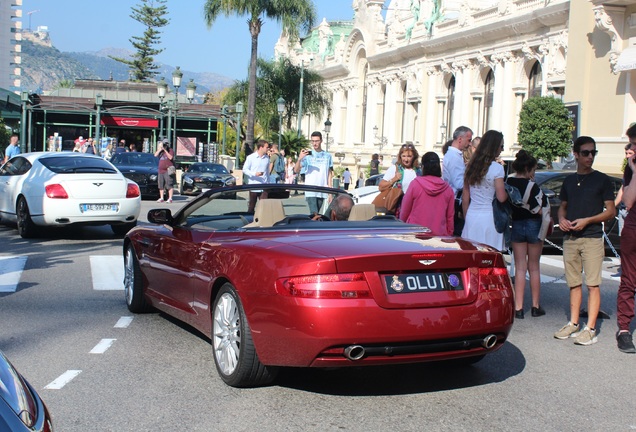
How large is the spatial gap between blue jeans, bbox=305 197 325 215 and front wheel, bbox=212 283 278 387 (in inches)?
52.8

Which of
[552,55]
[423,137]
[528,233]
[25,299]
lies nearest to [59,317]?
[25,299]

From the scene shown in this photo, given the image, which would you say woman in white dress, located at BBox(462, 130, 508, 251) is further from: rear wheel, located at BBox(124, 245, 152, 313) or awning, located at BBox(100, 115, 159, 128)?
awning, located at BBox(100, 115, 159, 128)

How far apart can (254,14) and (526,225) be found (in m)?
40.1

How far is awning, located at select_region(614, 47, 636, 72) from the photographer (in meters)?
30.5

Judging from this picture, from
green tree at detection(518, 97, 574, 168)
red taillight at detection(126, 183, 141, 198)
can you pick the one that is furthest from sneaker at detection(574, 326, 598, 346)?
green tree at detection(518, 97, 574, 168)

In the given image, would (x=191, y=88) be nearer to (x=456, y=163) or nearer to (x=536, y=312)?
(x=456, y=163)

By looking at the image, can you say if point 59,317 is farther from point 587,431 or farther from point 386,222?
point 587,431

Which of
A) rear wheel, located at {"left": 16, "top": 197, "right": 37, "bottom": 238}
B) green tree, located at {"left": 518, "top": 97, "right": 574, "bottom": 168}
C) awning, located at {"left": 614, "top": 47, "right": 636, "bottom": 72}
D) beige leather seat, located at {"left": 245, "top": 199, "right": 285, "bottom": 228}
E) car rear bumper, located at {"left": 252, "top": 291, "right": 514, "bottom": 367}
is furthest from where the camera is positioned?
green tree, located at {"left": 518, "top": 97, "right": 574, "bottom": 168}

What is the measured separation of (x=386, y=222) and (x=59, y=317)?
3.43 metres

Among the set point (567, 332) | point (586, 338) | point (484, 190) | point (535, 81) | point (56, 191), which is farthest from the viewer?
point (535, 81)

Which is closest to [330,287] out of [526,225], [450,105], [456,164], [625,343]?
[625,343]

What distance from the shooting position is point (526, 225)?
8.94 metres

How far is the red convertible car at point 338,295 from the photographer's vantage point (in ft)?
17.1

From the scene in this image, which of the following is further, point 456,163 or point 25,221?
point 25,221
